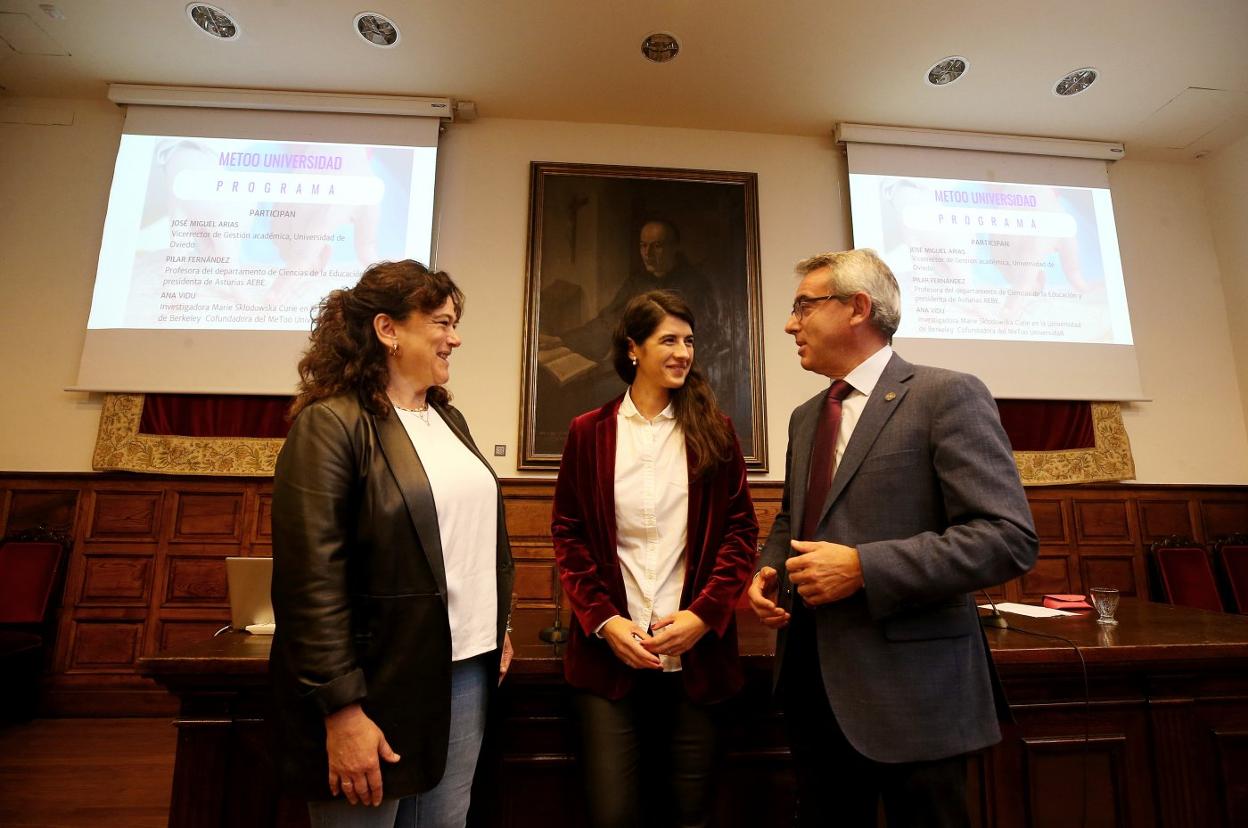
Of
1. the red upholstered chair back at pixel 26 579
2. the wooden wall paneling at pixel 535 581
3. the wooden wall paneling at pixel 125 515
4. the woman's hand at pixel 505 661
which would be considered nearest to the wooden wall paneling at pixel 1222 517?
the wooden wall paneling at pixel 535 581

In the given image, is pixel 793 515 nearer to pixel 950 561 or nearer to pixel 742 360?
pixel 950 561

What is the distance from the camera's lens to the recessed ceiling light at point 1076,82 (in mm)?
3924

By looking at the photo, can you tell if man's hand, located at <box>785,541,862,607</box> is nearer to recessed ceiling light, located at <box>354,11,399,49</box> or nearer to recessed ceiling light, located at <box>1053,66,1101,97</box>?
recessed ceiling light, located at <box>354,11,399,49</box>

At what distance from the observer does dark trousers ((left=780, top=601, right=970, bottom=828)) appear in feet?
3.43

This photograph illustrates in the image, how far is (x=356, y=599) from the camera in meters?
1.08

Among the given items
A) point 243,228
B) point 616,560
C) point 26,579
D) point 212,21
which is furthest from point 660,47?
point 26,579

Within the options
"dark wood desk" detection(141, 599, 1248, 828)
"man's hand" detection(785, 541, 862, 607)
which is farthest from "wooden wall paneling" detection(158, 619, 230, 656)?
"man's hand" detection(785, 541, 862, 607)

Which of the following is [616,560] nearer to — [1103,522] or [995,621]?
[995,621]

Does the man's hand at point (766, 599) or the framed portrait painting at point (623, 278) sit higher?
the framed portrait painting at point (623, 278)

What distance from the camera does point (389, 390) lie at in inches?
50.8

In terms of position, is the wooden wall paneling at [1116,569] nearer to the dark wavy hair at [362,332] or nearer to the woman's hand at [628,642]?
the woman's hand at [628,642]

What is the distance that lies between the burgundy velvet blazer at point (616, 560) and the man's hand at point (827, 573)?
27cm

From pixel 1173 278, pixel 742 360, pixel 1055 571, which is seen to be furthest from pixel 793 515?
pixel 1173 278

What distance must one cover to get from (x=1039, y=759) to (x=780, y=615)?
906mm
